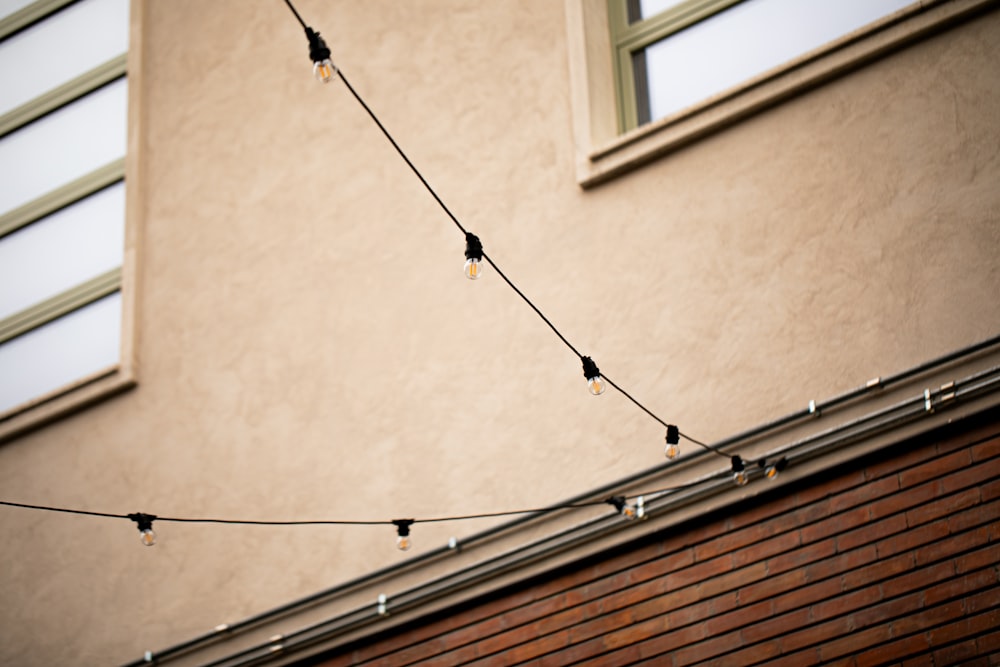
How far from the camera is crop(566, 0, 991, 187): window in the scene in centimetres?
625

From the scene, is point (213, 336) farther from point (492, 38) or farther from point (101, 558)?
point (492, 38)

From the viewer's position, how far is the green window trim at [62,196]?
340 inches

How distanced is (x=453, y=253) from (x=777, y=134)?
163 centimetres

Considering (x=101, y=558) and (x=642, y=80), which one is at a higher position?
(x=642, y=80)

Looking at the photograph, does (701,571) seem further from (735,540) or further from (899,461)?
(899,461)

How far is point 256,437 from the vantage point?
721 centimetres

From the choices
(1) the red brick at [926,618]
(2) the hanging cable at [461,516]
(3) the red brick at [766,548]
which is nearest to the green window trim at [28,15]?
(2) the hanging cable at [461,516]

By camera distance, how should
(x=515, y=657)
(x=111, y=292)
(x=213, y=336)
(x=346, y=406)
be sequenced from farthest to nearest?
(x=111, y=292), (x=213, y=336), (x=346, y=406), (x=515, y=657)

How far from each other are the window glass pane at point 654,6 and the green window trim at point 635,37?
0.11ft

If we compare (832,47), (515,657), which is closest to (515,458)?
(515,657)

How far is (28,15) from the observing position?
371 inches

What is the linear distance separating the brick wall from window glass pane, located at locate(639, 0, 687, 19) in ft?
9.03

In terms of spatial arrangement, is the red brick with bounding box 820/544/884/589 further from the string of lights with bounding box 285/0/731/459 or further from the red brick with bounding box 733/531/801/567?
the string of lights with bounding box 285/0/731/459

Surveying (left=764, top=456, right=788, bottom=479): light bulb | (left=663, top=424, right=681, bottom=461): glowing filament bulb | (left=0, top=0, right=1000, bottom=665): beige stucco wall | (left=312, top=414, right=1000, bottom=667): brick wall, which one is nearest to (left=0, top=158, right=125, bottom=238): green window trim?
(left=0, top=0, right=1000, bottom=665): beige stucco wall
